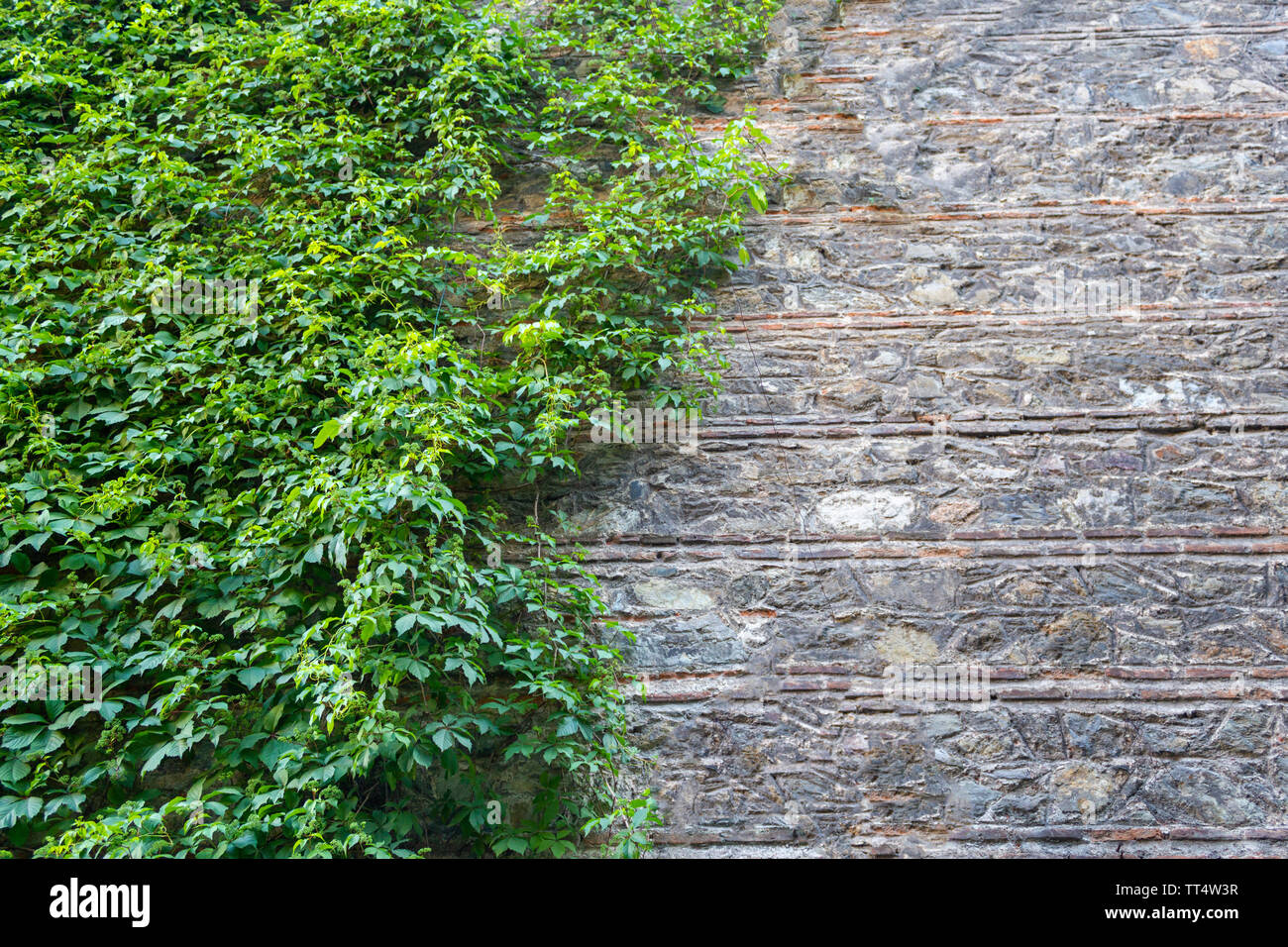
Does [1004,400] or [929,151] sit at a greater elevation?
[929,151]

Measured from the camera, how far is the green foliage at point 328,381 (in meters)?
3.46

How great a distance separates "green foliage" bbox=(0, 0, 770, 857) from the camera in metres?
3.46

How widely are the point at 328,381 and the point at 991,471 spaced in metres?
2.91

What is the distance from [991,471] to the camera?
4172 mm

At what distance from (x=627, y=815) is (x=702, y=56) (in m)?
3.93

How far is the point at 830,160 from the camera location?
4.92 m

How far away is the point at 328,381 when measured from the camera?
4.08 meters

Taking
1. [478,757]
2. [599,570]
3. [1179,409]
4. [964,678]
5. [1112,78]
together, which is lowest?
[478,757]

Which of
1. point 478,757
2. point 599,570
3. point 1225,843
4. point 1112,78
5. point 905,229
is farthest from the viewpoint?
point 1112,78

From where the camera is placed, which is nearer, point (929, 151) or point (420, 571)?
point (420, 571)

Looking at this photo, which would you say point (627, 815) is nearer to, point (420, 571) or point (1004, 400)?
point (420, 571)

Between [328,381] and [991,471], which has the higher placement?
[328,381]

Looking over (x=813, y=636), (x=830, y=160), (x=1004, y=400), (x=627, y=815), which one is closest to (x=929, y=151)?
(x=830, y=160)

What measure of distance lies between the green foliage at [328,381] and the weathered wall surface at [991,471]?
364 millimetres
